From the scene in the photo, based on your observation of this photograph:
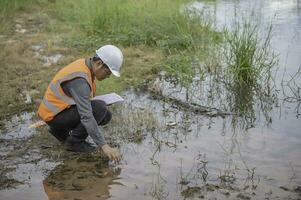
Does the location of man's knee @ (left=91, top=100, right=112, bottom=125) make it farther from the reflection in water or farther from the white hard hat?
the white hard hat

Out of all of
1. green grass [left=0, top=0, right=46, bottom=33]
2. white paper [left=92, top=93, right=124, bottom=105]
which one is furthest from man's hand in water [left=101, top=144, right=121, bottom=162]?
green grass [left=0, top=0, right=46, bottom=33]

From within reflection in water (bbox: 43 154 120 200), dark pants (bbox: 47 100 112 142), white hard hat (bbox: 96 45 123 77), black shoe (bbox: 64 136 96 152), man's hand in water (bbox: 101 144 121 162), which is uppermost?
white hard hat (bbox: 96 45 123 77)

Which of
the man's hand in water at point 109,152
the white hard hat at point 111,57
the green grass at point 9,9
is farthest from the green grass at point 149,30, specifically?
the man's hand in water at point 109,152

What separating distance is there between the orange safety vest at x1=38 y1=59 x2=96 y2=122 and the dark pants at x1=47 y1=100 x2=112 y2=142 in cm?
6

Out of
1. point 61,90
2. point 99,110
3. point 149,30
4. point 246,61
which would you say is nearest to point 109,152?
point 99,110

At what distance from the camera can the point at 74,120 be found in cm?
443

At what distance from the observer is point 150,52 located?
7742mm

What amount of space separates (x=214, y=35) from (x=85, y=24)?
2.41 meters

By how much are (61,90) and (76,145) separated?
1.90 feet

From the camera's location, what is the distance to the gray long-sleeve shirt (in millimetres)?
4012

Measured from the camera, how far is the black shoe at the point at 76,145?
4.51 m

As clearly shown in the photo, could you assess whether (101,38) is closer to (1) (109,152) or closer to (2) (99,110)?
(2) (99,110)

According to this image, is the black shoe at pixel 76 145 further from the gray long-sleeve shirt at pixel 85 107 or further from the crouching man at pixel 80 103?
the gray long-sleeve shirt at pixel 85 107

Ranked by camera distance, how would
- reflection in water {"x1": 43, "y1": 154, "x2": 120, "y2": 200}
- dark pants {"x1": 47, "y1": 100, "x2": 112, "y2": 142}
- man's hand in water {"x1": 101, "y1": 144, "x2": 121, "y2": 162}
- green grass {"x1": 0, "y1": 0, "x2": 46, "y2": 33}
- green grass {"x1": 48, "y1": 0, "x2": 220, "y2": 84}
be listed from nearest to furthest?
reflection in water {"x1": 43, "y1": 154, "x2": 120, "y2": 200} < man's hand in water {"x1": 101, "y1": 144, "x2": 121, "y2": 162} < dark pants {"x1": 47, "y1": 100, "x2": 112, "y2": 142} < green grass {"x1": 48, "y1": 0, "x2": 220, "y2": 84} < green grass {"x1": 0, "y1": 0, "x2": 46, "y2": 33}
